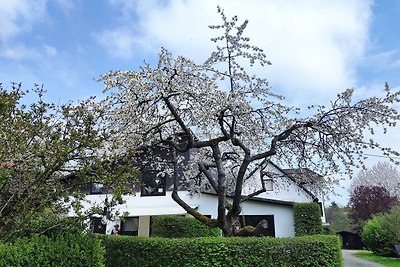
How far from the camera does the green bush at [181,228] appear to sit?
12766mm

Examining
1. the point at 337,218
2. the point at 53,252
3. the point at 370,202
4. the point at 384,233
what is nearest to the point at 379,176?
the point at 337,218

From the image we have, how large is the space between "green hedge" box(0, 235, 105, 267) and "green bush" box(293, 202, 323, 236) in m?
12.0

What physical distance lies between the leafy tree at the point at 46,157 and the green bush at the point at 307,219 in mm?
11866

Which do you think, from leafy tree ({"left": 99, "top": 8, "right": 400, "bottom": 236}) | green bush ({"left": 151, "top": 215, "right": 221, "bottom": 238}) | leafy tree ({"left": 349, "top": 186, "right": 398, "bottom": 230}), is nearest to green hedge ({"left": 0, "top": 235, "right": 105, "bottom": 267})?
leafy tree ({"left": 99, "top": 8, "right": 400, "bottom": 236})

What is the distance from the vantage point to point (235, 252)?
6.55m

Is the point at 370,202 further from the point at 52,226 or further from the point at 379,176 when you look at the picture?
the point at 52,226

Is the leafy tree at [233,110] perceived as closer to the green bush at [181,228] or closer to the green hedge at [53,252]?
the green hedge at [53,252]

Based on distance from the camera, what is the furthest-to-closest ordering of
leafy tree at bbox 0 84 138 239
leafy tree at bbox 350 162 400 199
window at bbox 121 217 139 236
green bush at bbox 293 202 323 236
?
leafy tree at bbox 350 162 400 199 → window at bbox 121 217 139 236 → green bush at bbox 293 202 323 236 → leafy tree at bbox 0 84 138 239

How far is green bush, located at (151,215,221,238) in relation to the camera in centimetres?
1277

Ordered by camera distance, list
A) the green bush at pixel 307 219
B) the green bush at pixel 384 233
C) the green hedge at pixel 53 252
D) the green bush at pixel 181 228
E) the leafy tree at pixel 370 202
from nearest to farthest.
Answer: the green hedge at pixel 53 252, the green bush at pixel 181 228, the green bush at pixel 307 219, the green bush at pixel 384 233, the leafy tree at pixel 370 202

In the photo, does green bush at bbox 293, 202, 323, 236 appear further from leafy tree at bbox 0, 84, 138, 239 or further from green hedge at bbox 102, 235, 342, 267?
leafy tree at bbox 0, 84, 138, 239

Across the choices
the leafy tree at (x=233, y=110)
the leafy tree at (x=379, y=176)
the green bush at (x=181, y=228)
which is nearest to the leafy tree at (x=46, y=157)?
the leafy tree at (x=233, y=110)

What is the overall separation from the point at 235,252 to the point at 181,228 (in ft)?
21.5

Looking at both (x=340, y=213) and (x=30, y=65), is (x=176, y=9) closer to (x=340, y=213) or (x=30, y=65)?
(x=30, y=65)
